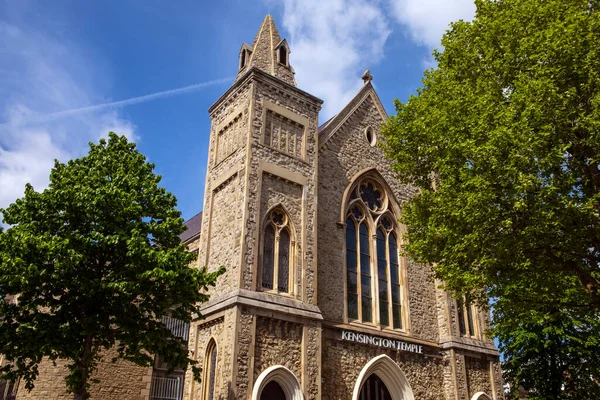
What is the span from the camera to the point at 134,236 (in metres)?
12.9

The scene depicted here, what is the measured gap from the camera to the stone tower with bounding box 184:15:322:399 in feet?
51.4

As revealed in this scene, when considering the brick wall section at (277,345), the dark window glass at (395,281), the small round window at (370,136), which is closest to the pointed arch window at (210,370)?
the brick wall section at (277,345)

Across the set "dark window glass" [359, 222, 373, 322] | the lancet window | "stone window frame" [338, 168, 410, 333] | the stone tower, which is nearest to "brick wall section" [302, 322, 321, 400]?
the stone tower

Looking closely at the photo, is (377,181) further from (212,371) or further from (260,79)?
(212,371)

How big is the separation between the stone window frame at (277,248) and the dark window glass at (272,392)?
9.11ft

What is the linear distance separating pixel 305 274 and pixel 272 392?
3824mm

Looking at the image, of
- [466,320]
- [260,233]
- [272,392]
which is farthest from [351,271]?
[466,320]

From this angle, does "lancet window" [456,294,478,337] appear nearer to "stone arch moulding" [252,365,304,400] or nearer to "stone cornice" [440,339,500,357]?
"stone cornice" [440,339,500,357]

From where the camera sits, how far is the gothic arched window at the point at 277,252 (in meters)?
17.2

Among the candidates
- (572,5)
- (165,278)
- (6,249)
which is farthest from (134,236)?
(572,5)

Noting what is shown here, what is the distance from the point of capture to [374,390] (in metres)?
18.9

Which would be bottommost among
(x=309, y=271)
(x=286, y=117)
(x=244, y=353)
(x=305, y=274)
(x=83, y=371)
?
(x=83, y=371)

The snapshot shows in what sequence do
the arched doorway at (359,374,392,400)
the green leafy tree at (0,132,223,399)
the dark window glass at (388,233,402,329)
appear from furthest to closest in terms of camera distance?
the dark window glass at (388,233,402,329) → the arched doorway at (359,374,392,400) → the green leafy tree at (0,132,223,399)

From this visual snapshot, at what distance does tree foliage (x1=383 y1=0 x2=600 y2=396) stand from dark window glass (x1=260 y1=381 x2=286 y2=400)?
5.89 m
